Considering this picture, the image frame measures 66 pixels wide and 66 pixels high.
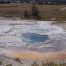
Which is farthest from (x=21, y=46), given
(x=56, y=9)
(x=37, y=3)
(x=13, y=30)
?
(x=37, y=3)

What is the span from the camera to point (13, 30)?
18.0 meters

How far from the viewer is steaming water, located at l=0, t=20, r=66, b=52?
13.4 meters

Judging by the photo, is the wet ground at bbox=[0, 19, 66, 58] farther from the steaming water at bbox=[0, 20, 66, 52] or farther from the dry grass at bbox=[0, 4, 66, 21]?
the dry grass at bbox=[0, 4, 66, 21]

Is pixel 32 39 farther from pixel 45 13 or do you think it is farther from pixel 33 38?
pixel 45 13

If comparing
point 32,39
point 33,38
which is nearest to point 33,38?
point 33,38

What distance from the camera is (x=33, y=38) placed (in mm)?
15484

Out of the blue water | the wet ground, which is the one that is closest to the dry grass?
the wet ground

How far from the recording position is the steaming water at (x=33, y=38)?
13.4 metres

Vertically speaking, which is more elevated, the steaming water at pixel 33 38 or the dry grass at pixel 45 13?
the steaming water at pixel 33 38

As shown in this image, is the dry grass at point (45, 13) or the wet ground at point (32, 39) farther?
the dry grass at point (45, 13)

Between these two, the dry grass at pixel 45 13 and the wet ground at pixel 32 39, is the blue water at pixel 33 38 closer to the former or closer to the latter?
the wet ground at pixel 32 39

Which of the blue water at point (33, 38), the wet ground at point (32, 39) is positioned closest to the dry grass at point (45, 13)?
the wet ground at point (32, 39)

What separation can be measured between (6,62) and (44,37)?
5.42 meters

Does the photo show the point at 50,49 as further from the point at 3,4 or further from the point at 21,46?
the point at 3,4
